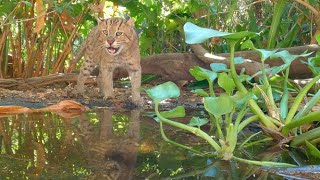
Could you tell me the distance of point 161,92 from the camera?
7.60 ft

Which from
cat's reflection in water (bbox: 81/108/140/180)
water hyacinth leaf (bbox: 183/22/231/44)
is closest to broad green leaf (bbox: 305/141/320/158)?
water hyacinth leaf (bbox: 183/22/231/44)

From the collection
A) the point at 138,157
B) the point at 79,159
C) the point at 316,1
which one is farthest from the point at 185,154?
the point at 316,1

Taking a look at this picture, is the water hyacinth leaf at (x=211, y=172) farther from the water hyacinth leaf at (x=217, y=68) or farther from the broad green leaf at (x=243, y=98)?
the water hyacinth leaf at (x=217, y=68)

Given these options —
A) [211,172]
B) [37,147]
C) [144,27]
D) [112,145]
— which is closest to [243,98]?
[211,172]

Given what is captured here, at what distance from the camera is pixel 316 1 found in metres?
5.54

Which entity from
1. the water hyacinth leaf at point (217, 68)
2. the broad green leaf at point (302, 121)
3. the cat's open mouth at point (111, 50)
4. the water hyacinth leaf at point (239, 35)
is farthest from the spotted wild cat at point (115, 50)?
the water hyacinth leaf at point (239, 35)

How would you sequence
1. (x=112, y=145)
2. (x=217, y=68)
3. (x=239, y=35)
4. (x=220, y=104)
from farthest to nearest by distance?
(x=217, y=68) → (x=112, y=145) → (x=239, y=35) → (x=220, y=104)

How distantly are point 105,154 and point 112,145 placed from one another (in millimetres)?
214

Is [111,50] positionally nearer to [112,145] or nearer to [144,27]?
[144,27]

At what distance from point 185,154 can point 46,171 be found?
2.11ft

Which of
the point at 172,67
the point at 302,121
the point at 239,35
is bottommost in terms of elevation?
the point at 172,67

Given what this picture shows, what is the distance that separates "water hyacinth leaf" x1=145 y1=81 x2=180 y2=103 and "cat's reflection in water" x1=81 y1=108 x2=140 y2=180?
24 centimetres

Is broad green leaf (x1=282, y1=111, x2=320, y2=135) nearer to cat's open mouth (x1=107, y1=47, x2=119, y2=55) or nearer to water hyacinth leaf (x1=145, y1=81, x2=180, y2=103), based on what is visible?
water hyacinth leaf (x1=145, y1=81, x2=180, y2=103)

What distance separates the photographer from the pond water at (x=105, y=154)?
6.14 ft
